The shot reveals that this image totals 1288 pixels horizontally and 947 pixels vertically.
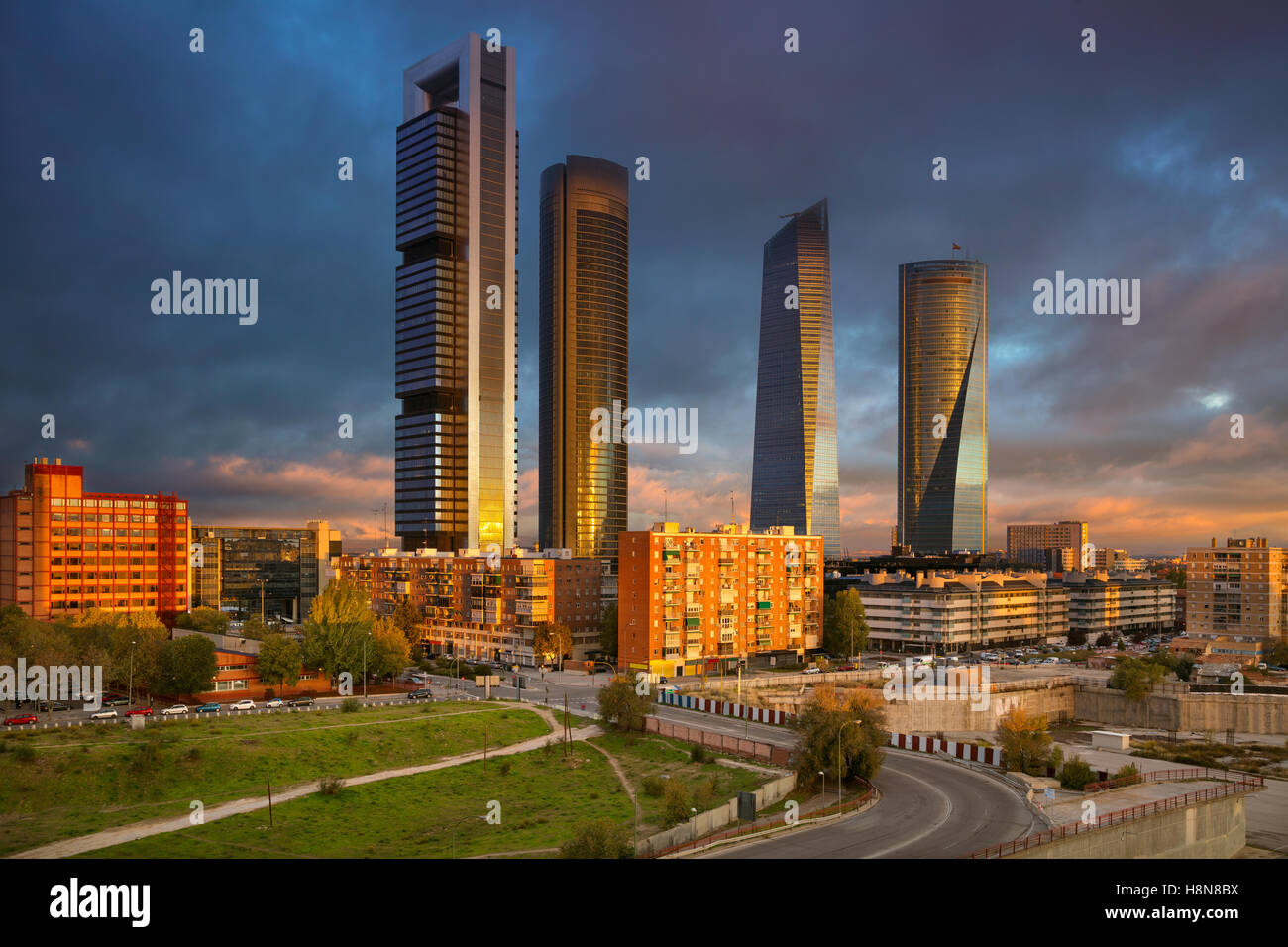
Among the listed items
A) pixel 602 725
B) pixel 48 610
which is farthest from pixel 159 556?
pixel 602 725

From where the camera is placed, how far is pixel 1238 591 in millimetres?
108625

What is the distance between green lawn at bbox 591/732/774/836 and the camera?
41.2 metres

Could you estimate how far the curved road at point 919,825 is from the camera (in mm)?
31761

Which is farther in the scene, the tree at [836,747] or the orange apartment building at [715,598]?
the orange apartment building at [715,598]

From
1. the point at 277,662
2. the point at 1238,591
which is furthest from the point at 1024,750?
the point at 1238,591

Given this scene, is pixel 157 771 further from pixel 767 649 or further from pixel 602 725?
pixel 767 649

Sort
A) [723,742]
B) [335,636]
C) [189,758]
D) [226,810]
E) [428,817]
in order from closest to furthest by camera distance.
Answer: [226,810], [428,817], [189,758], [723,742], [335,636]

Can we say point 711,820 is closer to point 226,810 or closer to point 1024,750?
point 226,810

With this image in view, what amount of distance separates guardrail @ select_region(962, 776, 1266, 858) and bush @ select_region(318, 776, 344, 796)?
30.8m

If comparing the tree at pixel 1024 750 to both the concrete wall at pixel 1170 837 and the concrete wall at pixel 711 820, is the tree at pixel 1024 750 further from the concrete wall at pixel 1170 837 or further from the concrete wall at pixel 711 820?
the concrete wall at pixel 711 820

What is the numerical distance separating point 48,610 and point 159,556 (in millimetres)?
12915

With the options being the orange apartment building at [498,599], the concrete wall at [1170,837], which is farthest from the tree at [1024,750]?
the orange apartment building at [498,599]

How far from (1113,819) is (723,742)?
23.3 meters

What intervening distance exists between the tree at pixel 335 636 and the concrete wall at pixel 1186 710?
7160 centimetres
